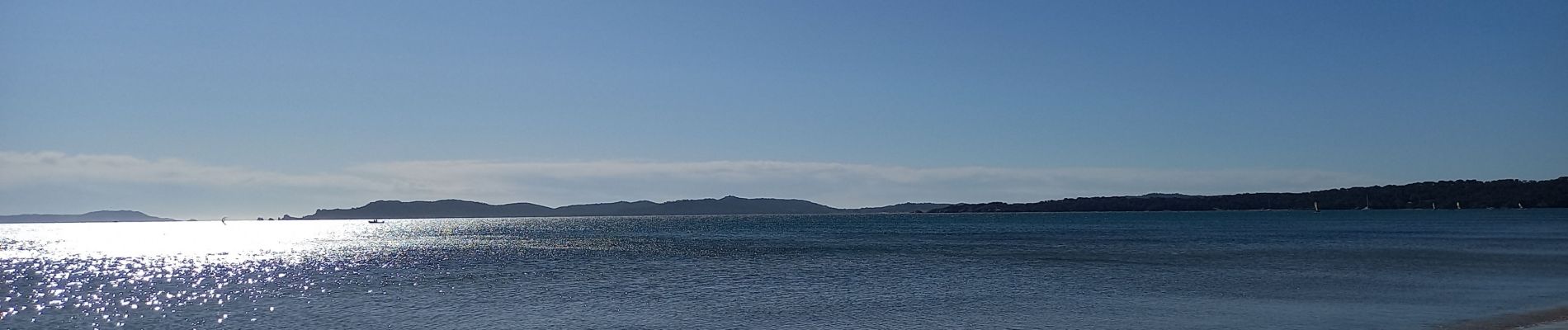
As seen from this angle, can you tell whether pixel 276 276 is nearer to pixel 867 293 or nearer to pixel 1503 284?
pixel 867 293

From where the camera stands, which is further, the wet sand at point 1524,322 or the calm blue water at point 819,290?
the calm blue water at point 819,290

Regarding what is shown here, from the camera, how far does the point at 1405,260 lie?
5044 centimetres

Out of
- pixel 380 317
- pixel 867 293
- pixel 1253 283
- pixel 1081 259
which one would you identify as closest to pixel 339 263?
pixel 380 317

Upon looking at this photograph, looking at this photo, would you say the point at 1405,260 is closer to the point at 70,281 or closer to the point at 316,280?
the point at 316,280

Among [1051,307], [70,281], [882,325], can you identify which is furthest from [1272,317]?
[70,281]

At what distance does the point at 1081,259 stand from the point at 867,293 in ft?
78.6

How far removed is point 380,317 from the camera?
29031mm

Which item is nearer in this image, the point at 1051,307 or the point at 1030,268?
the point at 1051,307

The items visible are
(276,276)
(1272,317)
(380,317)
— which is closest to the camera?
(1272,317)

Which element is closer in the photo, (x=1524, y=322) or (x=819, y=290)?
(x=1524, y=322)

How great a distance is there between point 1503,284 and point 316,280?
46.0 m

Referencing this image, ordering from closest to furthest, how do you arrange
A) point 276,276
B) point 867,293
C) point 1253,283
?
1. point 867,293
2. point 1253,283
3. point 276,276

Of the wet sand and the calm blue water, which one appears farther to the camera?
the calm blue water

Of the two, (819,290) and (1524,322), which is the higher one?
(819,290)
